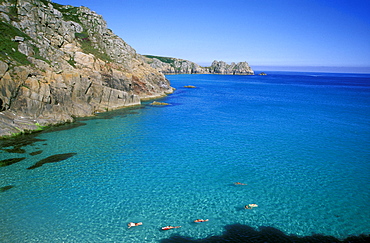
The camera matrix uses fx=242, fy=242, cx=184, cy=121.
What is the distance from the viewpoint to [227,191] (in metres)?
23.9

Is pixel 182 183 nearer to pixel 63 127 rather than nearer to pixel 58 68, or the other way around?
pixel 63 127

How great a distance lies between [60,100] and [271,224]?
46.0 metres

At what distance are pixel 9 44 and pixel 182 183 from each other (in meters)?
49.5

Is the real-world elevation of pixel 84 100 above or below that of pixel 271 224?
above

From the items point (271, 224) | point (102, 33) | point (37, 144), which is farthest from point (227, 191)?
point (102, 33)

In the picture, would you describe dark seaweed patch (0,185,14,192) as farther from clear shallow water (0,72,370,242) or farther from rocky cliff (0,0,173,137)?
rocky cliff (0,0,173,137)

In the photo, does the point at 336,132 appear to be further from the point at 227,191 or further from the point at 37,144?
the point at 37,144

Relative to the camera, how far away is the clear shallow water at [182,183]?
18.7 meters

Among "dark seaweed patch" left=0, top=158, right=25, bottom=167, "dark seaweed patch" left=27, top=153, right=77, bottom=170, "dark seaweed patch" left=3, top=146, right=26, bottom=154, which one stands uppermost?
"dark seaweed patch" left=3, top=146, right=26, bottom=154

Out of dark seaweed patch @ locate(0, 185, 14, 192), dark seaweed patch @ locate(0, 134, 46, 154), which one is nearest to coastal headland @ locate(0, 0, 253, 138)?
dark seaweed patch @ locate(0, 134, 46, 154)

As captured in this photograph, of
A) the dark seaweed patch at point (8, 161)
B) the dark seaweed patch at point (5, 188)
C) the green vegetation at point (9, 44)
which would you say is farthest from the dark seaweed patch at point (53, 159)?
the green vegetation at point (9, 44)

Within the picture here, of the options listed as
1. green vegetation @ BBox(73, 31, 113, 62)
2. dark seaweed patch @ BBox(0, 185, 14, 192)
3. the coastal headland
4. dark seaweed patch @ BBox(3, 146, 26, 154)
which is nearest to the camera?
dark seaweed patch @ BBox(0, 185, 14, 192)

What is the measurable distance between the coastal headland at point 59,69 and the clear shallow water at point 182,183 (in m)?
7.86

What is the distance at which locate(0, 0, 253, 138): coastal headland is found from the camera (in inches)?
1689
